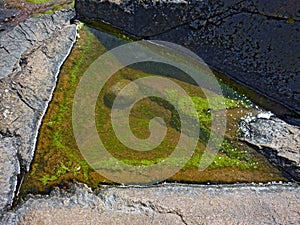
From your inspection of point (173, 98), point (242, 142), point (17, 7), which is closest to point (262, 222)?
point (242, 142)

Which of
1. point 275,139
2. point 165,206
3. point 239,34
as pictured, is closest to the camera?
point 165,206

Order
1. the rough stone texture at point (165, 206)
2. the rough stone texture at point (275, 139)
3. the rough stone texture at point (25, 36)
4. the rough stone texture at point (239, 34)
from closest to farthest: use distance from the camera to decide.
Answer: the rough stone texture at point (165, 206)
the rough stone texture at point (275, 139)
the rough stone texture at point (239, 34)
the rough stone texture at point (25, 36)

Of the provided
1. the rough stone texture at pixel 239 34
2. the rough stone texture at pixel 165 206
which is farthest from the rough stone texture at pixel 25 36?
the rough stone texture at pixel 165 206

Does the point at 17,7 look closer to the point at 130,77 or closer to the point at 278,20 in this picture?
the point at 130,77

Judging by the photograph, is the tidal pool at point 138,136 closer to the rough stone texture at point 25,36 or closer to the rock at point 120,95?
the rock at point 120,95

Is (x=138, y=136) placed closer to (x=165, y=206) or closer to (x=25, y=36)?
(x=165, y=206)

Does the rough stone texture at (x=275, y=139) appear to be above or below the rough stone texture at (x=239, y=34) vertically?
below

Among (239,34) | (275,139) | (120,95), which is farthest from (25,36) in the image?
(275,139)
